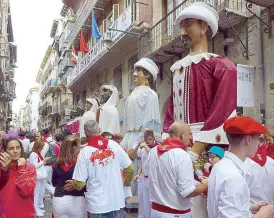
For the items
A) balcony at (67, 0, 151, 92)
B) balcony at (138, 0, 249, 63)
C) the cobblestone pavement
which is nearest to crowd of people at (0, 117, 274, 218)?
the cobblestone pavement

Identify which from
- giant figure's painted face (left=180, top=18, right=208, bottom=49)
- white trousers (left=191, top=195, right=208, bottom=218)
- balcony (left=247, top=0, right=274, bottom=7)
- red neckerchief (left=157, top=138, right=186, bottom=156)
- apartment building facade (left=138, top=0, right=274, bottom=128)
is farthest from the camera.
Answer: apartment building facade (left=138, top=0, right=274, bottom=128)

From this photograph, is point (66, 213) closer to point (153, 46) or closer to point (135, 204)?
point (135, 204)

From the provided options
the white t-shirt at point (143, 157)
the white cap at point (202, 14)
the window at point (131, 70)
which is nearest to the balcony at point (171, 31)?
the window at point (131, 70)

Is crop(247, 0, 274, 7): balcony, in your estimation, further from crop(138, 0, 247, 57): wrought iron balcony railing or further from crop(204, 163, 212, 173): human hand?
crop(204, 163, 212, 173): human hand

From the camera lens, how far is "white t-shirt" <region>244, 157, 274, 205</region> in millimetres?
3385

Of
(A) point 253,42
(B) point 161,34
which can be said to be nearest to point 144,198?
(A) point 253,42

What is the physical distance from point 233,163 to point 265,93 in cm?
643

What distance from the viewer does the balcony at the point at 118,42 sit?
14.8 meters

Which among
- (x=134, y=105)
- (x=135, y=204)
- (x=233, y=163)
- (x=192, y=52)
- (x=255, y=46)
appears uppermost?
(x=255, y=46)

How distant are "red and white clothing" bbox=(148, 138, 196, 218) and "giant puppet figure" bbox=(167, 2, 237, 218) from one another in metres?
0.14

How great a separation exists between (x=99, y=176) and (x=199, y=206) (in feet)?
4.82

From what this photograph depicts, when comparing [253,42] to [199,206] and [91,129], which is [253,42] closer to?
[91,129]

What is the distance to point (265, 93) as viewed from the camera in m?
8.41

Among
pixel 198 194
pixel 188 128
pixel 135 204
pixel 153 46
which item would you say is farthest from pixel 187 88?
pixel 153 46
